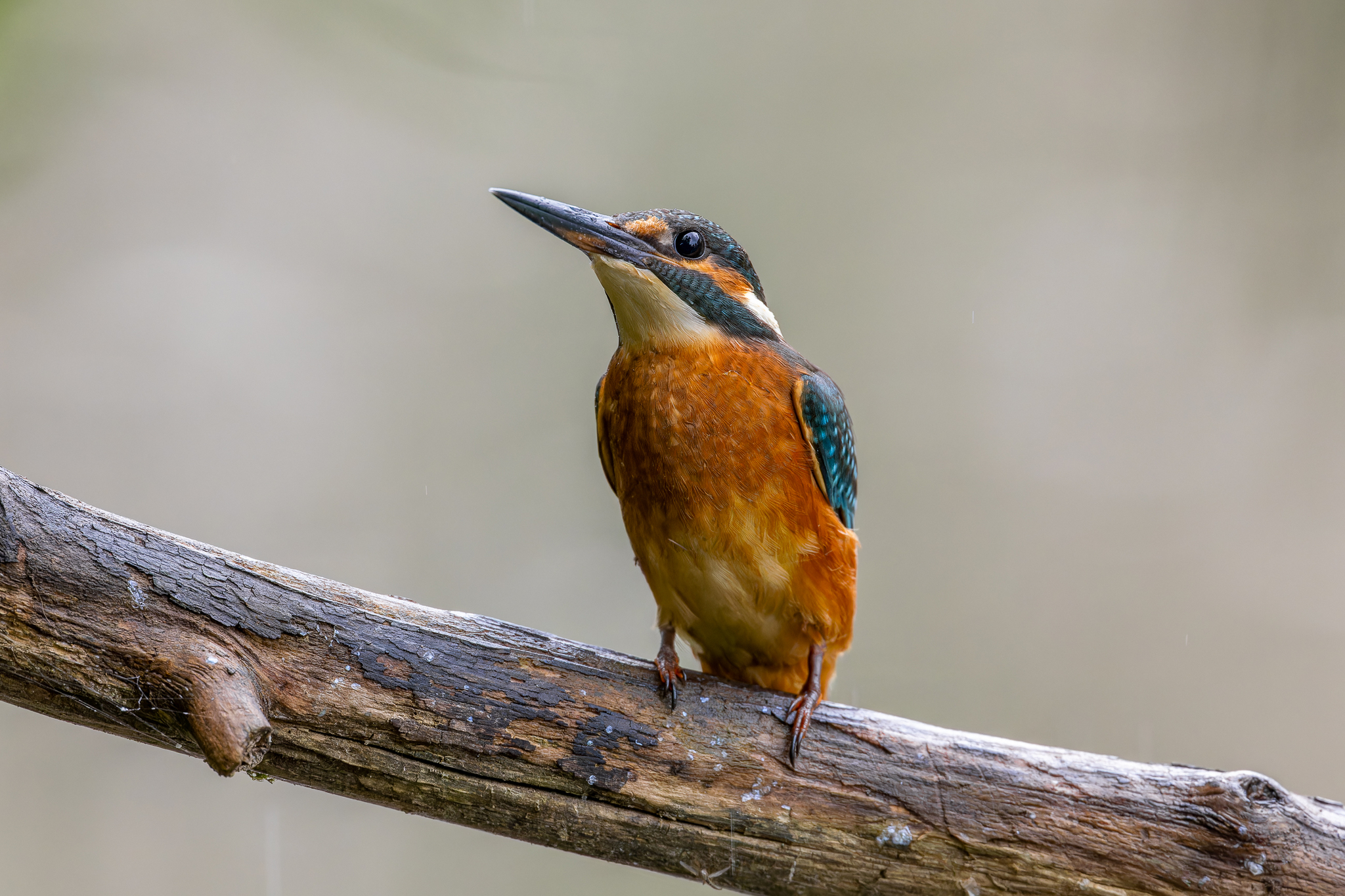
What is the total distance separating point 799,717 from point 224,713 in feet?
3.38

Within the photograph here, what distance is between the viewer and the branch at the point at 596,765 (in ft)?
5.08

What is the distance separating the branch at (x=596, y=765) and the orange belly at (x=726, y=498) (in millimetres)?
278

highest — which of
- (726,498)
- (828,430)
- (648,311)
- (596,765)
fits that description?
(648,311)

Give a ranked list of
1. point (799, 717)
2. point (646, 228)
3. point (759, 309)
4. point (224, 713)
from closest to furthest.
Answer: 1. point (224, 713)
2. point (799, 717)
3. point (646, 228)
4. point (759, 309)

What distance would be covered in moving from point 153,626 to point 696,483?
3.28ft

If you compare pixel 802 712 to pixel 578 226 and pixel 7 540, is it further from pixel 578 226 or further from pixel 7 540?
pixel 7 540

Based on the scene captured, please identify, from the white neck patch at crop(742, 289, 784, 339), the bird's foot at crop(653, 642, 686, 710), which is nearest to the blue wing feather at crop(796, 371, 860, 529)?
the white neck patch at crop(742, 289, 784, 339)

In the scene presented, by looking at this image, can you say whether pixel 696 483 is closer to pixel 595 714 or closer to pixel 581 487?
pixel 595 714

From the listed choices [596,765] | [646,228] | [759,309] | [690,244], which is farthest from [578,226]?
[596,765]

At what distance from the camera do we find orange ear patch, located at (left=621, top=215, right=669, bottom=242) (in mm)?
1935

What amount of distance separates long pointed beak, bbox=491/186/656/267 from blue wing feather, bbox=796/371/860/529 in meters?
0.46

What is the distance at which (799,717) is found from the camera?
5.91 ft

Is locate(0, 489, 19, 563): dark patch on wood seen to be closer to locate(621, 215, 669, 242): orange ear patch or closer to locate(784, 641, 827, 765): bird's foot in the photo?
locate(621, 215, 669, 242): orange ear patch

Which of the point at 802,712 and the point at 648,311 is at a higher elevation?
the point at 648,311
